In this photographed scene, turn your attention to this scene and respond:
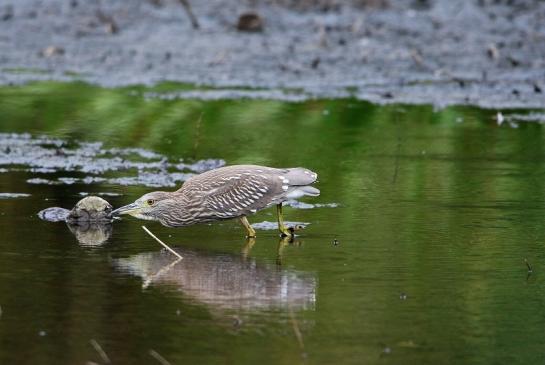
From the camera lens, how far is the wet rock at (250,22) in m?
20.6

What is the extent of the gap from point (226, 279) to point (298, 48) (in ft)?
39.6

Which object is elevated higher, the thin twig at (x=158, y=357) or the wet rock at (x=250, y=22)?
the wet rock at (x=250, y=22)

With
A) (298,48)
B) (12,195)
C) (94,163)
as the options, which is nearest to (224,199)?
(12,195)

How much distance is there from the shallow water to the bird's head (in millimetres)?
161

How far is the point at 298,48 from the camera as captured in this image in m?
19.9

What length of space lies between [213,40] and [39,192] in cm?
949

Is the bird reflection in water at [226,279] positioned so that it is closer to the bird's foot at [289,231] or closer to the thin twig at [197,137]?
the bird's foot at [289,231]

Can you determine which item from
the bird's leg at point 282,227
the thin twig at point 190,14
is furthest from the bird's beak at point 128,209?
the thin twig at point 190,14

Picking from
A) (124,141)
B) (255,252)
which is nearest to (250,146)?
(124,141)

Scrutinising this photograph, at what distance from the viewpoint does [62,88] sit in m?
17.8

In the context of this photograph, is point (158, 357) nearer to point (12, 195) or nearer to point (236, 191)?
point (236, 191)

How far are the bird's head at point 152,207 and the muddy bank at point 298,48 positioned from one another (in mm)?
7356

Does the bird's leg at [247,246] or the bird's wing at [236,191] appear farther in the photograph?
the bird's wing at [236,191]

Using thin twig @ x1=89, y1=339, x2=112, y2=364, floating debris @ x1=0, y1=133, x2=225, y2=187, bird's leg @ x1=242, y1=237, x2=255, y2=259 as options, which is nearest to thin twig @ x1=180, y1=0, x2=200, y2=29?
floating debris @ x1=0, y1=133, x2=225, y2=187
